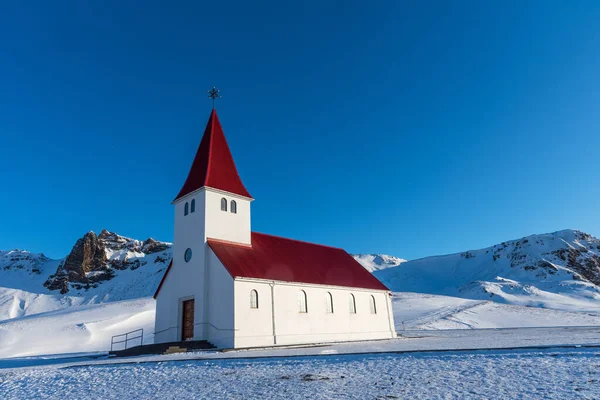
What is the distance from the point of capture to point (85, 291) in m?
111

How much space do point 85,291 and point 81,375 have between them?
359 ft

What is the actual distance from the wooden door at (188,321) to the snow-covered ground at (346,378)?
10.8 meters

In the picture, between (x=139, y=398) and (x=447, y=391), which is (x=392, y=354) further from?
(x=139, y=398)

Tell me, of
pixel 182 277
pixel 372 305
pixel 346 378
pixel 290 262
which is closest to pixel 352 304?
pixel 372 305

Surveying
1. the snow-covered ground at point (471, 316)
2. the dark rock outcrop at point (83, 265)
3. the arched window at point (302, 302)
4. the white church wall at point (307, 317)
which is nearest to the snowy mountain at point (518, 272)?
the snow-covered ground at point (471, 316)

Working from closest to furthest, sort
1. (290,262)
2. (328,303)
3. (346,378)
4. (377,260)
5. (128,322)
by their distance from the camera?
1. (346,378)
2. (328,303)
3. (290,262)
4. (128,322)
5. (377,260)

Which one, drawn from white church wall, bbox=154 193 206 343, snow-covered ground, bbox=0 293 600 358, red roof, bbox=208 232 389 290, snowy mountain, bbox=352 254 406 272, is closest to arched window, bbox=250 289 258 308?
red roof, bbox=208 232 389 290

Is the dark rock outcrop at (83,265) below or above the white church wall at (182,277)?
above

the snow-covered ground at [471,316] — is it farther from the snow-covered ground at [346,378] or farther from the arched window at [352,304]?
the snow-covered ground at [346,378]

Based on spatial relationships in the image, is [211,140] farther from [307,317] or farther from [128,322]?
[128,322]

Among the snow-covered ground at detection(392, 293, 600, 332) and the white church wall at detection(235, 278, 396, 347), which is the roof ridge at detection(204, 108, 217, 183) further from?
the snow-covered ground at detection(392, 293, 600, 332)

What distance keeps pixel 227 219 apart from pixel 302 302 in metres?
6.80

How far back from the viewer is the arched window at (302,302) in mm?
26438

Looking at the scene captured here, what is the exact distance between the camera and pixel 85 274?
117 m
